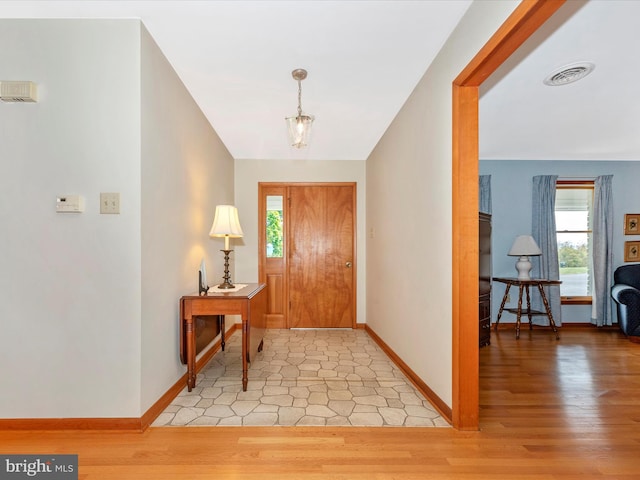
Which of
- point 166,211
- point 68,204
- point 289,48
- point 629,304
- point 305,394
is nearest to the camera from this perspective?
point 68,204

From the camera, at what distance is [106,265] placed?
1967 mm

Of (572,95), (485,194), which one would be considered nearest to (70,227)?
(572,95)

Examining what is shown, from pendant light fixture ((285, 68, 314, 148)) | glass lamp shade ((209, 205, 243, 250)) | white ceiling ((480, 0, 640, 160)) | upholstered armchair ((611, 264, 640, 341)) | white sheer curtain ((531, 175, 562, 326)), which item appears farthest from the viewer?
white sheer curtain ((531, 175, 562, 326))

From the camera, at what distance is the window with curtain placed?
487 cm

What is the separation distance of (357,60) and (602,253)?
4438 mm

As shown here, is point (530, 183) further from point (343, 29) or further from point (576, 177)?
point (343, 29)

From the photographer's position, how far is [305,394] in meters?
2.49

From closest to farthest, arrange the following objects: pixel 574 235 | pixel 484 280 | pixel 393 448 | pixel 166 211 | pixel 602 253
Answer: pixel 393 448, pixel 166 211, pixel 484 280, pixel 602 253, pixel 574 235

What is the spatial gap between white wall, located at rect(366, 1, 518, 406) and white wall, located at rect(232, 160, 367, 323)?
97 centimetres

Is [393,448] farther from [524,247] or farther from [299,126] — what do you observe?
[524,247]

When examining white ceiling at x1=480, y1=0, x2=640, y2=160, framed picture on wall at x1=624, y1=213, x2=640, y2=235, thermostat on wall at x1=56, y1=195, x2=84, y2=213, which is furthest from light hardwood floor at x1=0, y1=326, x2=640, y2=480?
framed picture on wall at x1=624, y1=213, x2=640, y2=235

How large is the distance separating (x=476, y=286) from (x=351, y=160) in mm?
3152

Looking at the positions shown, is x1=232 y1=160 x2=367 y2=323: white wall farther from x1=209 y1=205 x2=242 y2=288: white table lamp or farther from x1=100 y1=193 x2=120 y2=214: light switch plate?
x1=100 y1=193 x2=120 y2=214: light switch plate

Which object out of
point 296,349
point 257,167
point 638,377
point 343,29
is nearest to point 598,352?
point 638,377
